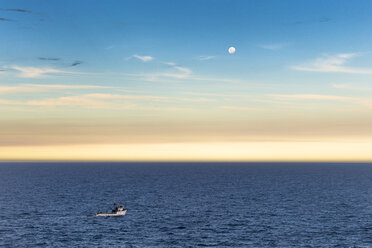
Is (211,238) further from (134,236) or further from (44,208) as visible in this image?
(44,208)

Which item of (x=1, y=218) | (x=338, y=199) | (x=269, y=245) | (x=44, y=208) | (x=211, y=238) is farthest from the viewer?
(x=338, y=199)

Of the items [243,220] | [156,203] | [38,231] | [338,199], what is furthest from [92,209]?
[338,199]

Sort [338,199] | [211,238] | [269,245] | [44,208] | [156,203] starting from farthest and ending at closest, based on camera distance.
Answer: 1. [338,199]
2. [156,203]
3. [44,208]
4. [211,238]
5. [269,245]

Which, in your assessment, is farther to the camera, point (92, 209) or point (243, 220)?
point (92, 209)

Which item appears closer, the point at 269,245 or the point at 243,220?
the point at 269,245

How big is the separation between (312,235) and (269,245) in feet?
46.0

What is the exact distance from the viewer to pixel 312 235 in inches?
3506

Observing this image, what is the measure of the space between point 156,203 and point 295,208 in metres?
46.6

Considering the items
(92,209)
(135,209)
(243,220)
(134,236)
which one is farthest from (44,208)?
(243,220)

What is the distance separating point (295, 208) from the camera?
421 feet

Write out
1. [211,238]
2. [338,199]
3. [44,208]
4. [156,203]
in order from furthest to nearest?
[338,199]
[156,203]
[44,208]
[211,238]

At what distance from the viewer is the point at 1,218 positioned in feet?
347

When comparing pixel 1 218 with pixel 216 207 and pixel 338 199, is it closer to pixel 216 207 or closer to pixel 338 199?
pixel 216 207

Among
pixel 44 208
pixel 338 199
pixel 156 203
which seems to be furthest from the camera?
pixel 338 199
